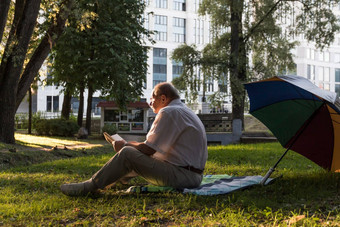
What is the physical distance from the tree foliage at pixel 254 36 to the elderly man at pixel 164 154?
19.0 meters

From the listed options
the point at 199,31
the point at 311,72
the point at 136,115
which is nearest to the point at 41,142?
the point at 136,115

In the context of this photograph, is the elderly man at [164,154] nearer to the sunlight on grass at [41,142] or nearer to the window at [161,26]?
the sunlight on grass at [41,142]

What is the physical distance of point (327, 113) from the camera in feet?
20.5

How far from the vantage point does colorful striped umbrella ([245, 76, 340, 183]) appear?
623 cm

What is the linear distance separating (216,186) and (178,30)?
6405 centimetres

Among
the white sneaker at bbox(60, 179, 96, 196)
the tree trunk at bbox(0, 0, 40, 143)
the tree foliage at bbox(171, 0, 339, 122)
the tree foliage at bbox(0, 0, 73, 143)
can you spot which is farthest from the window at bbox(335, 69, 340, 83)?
the white sneaker at bbox(60, 179, 96, 196)

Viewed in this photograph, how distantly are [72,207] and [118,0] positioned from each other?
829 inches

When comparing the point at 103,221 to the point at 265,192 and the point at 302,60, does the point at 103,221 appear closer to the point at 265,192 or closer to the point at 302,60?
the point at 265,192

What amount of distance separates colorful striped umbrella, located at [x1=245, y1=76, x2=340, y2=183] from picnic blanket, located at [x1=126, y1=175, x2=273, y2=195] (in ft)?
1.38

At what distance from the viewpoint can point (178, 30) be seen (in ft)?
224

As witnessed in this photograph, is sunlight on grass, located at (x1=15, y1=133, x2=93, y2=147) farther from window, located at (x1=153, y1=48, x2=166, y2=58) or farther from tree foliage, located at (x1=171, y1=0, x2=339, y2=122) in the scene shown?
window, located at (x1=153, y1=48, x2=166, y2=58)

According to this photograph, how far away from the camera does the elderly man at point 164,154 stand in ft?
16.8

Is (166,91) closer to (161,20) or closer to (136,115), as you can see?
(136,115)

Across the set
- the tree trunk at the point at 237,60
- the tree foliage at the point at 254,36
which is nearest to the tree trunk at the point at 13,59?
the tree foliage at the point at 254,36
